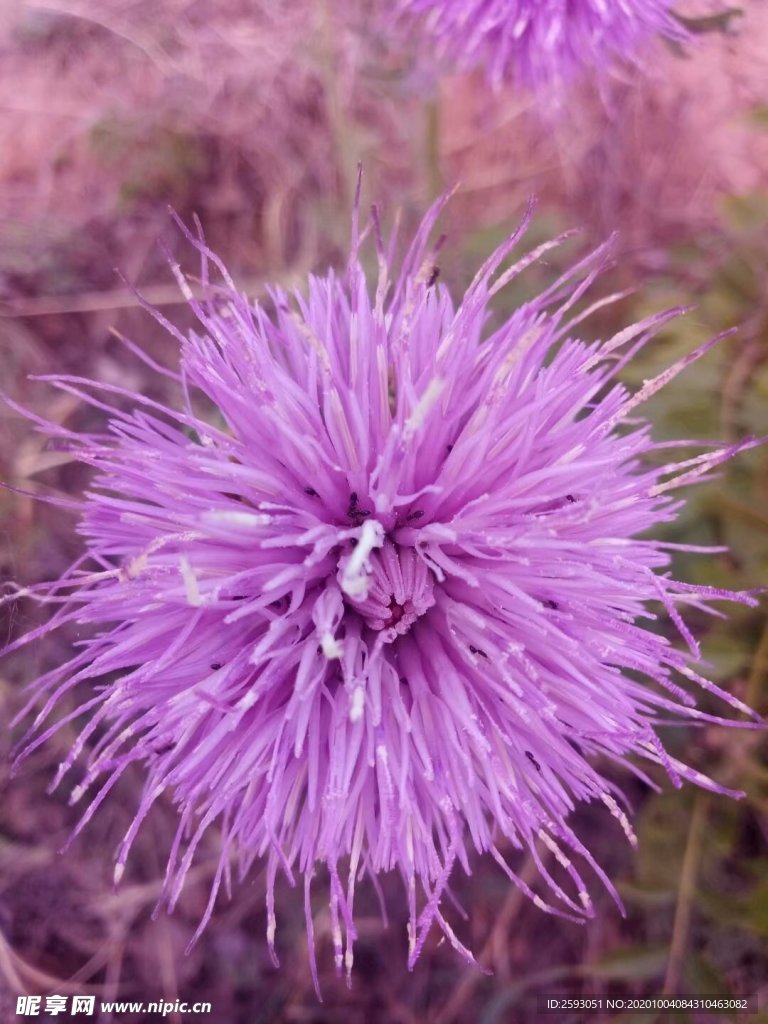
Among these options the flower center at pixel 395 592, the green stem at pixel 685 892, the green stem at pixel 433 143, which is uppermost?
the green stem at pixel 433 143

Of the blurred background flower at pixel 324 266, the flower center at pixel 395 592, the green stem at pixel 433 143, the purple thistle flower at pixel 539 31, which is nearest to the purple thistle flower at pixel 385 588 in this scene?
the flower center at pixel 395 592

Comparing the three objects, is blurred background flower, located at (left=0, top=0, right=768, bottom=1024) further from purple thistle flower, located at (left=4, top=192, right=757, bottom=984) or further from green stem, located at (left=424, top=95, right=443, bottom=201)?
purple thistle flower, located at (left=4, top=192, right=757, bottom=984)

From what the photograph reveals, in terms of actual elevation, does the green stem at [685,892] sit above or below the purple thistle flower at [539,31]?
below

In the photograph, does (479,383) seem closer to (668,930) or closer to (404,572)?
(404,572)

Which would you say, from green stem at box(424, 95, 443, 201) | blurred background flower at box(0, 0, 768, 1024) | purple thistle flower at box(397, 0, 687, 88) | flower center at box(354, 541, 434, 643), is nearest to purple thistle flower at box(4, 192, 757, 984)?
flower center at box(354, 541, 434, 643)

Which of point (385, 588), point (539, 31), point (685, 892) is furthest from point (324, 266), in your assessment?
point (685, 892)

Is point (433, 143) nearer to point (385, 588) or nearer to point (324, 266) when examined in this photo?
point (324, 266)

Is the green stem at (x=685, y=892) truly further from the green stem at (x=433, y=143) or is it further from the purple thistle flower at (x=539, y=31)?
the green stem at (x=433, y=143)
